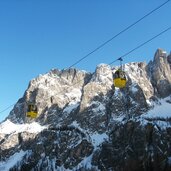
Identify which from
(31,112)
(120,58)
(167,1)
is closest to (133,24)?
(167,1)

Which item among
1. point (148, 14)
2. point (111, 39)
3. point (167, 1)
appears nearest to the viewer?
point (167, 1)

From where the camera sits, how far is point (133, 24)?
40.3m

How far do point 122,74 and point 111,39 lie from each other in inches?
601

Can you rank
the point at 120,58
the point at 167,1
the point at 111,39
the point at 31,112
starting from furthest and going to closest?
the point at 31,112, the point at 120,58, the point at 111,39, the point at 167,1

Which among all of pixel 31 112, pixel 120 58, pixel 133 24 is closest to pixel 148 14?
pixel 133 24

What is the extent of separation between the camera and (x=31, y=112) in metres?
68.7

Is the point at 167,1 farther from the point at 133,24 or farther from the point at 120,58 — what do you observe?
the point at 120,58

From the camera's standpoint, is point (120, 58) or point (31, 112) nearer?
point (120, 58)

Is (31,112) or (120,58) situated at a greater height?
(31,112)

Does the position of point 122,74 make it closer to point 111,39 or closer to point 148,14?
point 111,39

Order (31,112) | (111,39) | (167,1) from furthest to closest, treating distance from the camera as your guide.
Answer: (31,112), (111,39), (167,1)

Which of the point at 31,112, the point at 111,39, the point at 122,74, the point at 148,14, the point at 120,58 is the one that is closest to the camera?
the point at 148,14

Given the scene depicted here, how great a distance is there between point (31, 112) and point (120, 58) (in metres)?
24.9

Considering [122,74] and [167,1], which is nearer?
[167,1]
